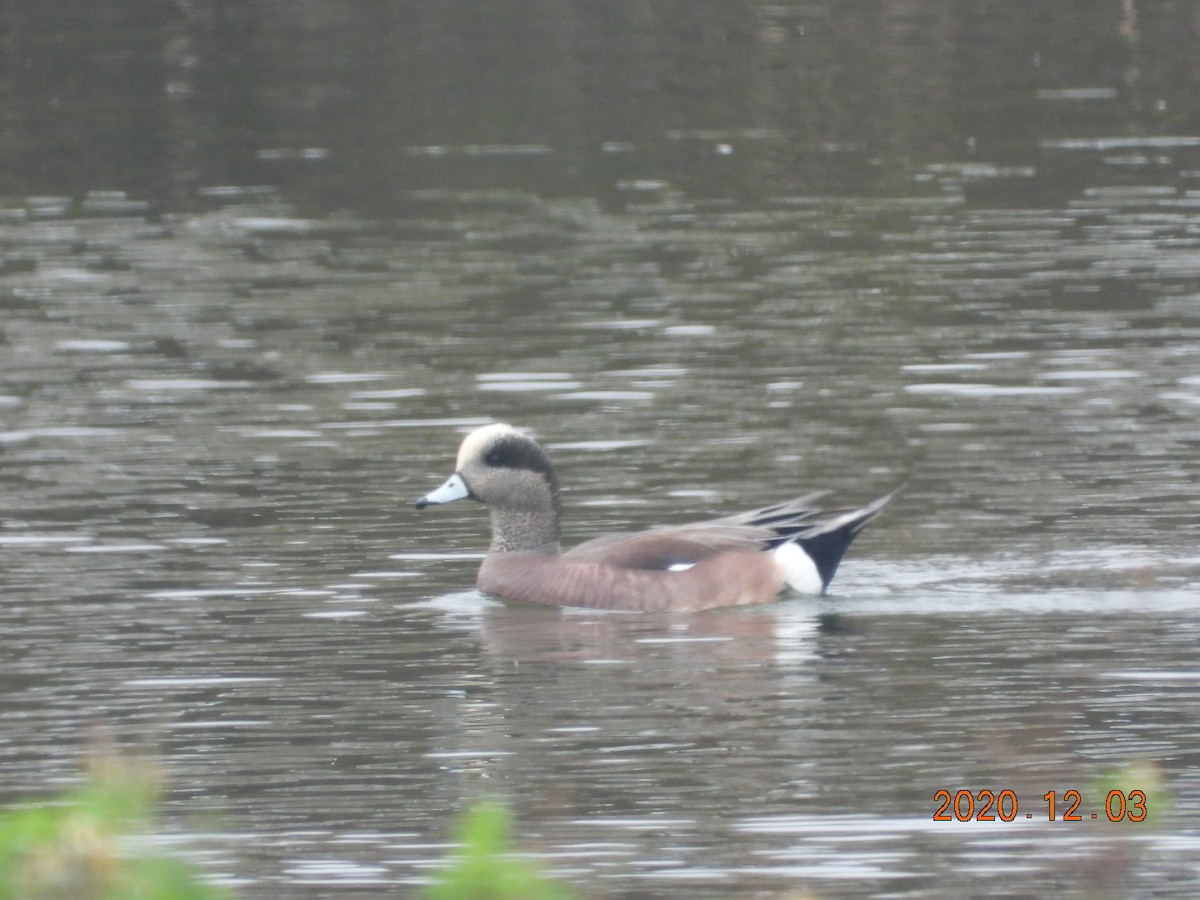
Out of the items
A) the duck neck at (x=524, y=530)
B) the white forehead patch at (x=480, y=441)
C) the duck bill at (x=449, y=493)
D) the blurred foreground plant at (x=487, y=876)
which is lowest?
the duck neck at (x=524, y=530)

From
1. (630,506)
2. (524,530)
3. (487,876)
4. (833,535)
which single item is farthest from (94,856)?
(630,506)

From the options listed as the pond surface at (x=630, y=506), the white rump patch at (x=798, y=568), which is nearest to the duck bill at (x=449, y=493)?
the pond surface at (x=630, y=506)

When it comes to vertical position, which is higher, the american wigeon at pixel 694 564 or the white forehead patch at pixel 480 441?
the white forehead patch at pixel 480 441

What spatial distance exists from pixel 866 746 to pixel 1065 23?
32.8 meters

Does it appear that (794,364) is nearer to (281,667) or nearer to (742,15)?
(281,667)

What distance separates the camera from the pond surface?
30.2ft

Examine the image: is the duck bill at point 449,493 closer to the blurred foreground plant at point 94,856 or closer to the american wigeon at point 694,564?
the american wigeon at point 694,564

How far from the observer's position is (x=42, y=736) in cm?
1052

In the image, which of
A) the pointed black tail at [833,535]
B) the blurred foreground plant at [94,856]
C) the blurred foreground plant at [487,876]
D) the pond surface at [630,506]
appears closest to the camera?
the blurred foreground plant at [94,856]

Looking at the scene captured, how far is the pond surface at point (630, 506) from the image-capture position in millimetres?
9219

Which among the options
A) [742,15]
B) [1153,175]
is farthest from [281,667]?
[742,15]

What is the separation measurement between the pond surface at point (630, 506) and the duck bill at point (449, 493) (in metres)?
0.44

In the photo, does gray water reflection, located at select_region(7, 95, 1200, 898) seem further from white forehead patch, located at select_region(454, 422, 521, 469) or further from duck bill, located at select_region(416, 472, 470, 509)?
white forehead patch, located at select_region(454, 422, 521, 469)

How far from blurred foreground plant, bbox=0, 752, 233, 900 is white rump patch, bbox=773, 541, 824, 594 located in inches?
298
